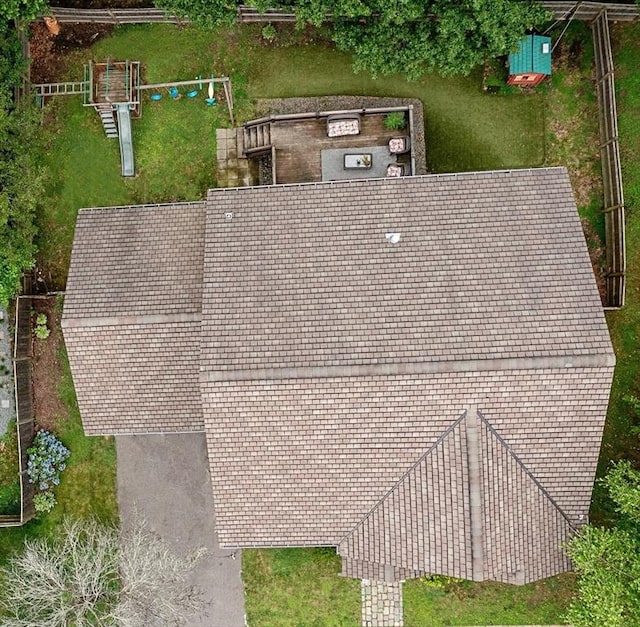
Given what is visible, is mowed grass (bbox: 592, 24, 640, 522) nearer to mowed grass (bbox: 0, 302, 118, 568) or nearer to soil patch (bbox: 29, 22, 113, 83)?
mowed grass (bbox: 0, 302, 118, 568)

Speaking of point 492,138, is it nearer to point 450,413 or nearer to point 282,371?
point 450,413

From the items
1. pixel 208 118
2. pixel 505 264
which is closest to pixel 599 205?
pixel 505 264

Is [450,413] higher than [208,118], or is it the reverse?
[208,118]

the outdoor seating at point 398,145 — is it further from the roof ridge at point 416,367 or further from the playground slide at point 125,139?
the playground slide at point 125,139

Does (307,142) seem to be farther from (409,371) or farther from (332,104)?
(409,371)

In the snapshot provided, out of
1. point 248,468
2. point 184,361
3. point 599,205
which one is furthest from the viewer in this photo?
point 599,205

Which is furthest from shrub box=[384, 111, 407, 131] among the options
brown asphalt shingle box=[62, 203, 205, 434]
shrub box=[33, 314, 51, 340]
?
shrub box=[33, 314, 51, 340]

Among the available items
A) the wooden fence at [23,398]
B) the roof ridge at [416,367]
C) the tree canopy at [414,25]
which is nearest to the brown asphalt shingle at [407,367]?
the roof ridge at [416,367]
